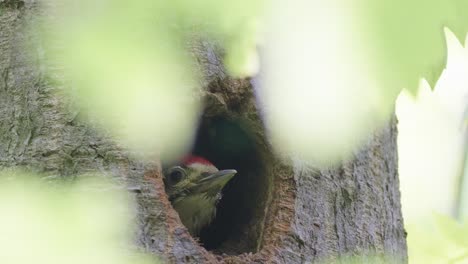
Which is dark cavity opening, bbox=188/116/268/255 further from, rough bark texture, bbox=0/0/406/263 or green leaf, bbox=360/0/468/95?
green leaf, bbox=360/0/468/95

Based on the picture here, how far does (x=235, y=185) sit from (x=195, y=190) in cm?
35

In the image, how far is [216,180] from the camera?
13.3 ft

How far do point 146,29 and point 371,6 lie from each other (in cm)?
72

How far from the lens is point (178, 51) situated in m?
2.95

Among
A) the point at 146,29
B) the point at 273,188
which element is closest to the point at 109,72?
the point at 146,29

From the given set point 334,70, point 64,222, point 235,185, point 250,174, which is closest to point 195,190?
point 235,185

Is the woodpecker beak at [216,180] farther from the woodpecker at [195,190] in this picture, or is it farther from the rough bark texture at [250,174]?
the rough bark texture at [250,174]

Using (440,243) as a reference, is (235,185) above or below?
above

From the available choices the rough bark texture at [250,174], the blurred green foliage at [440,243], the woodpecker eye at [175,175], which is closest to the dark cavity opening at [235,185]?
the rough bark texture at [250,174]

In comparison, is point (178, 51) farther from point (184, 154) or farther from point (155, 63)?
point (184, 154)

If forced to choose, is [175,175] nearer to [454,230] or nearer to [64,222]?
[454,230]

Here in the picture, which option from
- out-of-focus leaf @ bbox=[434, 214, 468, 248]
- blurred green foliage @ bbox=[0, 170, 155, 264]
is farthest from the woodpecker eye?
blurred green foliage @ bbox=[0, 170, 155, 264]

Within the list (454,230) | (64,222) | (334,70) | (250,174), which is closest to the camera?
(64,222)

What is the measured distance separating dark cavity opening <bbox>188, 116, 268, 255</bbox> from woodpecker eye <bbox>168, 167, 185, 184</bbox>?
0.18m
